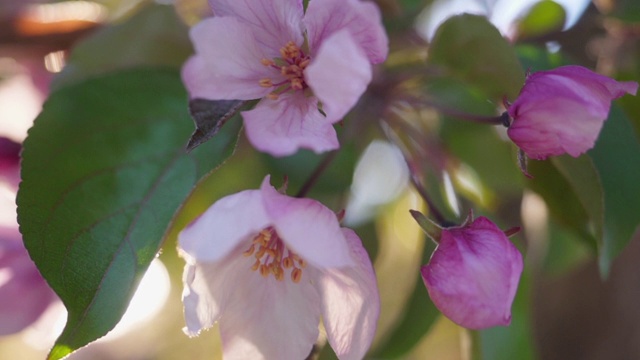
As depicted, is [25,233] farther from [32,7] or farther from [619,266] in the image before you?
[619,266]

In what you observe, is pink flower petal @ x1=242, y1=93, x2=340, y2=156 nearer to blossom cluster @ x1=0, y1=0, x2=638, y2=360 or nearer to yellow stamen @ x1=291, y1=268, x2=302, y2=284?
blossom cluster @ x1=0, y1=0, x2=638, y2=360

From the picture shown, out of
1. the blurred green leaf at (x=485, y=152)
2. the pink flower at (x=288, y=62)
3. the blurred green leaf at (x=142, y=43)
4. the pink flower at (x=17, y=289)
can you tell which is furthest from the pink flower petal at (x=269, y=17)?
the blurred green leaf at (x=485, y=152)

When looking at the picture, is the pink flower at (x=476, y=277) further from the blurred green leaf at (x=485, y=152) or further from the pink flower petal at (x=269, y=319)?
the blurred green leaf at (x=485, y=152)

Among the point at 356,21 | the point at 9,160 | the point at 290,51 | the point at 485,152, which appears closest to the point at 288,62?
the point at 290,51

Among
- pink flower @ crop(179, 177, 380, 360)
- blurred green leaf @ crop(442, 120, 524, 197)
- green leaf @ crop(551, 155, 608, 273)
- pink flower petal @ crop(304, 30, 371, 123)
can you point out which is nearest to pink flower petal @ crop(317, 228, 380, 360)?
pink flower @ crop(179, 177, 380, 360)

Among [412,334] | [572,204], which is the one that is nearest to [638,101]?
[572,204]

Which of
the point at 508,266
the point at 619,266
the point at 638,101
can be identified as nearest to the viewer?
the point at 508,266
